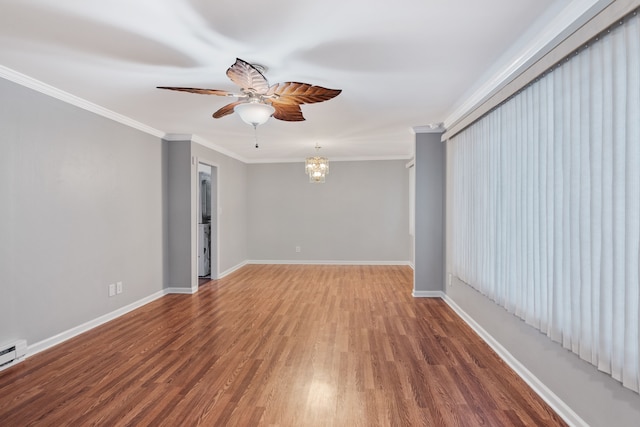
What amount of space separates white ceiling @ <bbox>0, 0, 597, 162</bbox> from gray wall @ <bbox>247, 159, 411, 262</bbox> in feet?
11.8

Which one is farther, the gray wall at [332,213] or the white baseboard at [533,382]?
the gray wall at [332,213]

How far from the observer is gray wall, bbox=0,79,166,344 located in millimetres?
2770

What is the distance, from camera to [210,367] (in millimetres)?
2678

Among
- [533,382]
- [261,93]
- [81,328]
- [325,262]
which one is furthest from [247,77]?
[325,262]

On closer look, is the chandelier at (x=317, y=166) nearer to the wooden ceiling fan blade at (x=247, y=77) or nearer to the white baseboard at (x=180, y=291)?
the white baseboard at (x=180, y=291)

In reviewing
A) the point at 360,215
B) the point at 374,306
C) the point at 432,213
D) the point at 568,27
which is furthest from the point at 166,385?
the point at 360,215

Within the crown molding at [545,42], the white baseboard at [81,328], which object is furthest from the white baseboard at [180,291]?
the crown molding at [545,42]

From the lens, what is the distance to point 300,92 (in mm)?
2396

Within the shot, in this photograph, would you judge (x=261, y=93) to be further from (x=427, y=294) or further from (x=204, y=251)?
(x=204, y=251)

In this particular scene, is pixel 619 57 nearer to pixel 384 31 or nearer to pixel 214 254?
pixel 384 31

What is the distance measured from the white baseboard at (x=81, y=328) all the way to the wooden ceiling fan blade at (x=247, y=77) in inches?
115

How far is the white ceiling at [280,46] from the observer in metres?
1.88

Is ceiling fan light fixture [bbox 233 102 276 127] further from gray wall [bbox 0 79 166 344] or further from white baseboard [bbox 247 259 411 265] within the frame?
white baseboard [bbox 247 259 411 265]

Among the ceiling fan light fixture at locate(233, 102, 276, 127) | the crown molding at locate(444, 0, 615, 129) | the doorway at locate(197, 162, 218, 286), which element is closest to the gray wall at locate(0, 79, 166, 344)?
the doorway at locate(197, 162, 218, 286)
